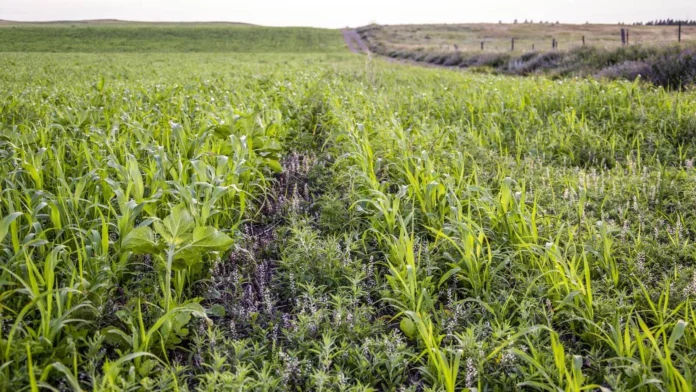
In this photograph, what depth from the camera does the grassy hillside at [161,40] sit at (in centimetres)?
4000

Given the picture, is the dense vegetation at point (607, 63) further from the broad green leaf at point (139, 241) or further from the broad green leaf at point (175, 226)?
the broad green leaf at point (139, 241)

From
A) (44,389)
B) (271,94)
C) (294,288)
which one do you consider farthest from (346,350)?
(271,94)

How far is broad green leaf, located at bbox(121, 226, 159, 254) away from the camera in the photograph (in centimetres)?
232

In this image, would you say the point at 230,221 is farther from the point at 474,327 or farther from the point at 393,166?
the point at 474,327

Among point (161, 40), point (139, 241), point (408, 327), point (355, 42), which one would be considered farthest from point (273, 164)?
point (355, 42)

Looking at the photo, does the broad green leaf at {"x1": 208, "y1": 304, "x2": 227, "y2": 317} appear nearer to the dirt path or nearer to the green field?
the green field

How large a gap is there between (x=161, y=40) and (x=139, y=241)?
2115 inches

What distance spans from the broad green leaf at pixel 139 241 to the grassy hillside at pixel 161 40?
41277mm

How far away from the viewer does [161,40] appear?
49.1 m

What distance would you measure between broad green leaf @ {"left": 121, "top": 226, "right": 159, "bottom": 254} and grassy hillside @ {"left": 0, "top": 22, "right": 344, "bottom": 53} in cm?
4128

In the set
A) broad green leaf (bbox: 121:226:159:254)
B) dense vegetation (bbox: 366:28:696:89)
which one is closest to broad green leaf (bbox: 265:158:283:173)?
broad green leaf (bbox: 121:226:159:254)

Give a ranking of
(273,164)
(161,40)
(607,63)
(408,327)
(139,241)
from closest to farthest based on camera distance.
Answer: (408,327) < (139,241) < (273,164) < (607,63) < (161,40)

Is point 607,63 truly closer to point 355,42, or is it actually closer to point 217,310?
point 217,310

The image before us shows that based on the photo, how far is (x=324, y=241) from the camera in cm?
295
